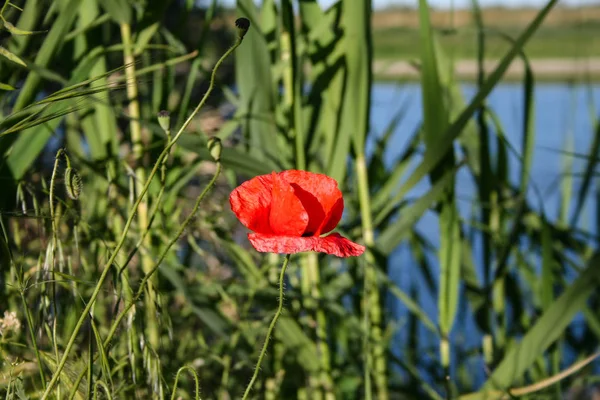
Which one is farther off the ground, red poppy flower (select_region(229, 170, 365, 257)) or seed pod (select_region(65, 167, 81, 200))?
seed pod (select_region(65, 167, 81, 200))

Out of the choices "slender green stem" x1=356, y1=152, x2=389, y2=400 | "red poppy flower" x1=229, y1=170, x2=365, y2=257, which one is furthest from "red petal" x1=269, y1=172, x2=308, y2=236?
"slender green stem" x1=356, y1=152, x2=389, y2=400

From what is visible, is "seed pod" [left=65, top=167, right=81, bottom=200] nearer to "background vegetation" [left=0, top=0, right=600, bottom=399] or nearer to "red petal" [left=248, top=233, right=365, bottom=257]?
"red petal" [left=248, top=233, right=365, bottom=257]

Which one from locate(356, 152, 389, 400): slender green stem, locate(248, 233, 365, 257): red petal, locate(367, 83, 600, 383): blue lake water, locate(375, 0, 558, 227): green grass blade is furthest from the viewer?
locate(367, 83, 600, 383): blue lake water

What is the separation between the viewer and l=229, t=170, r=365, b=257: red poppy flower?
1.32 ft

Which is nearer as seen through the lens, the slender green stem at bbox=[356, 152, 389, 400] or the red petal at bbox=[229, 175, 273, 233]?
the red petal at bbox=[229, 175, 273, 233]

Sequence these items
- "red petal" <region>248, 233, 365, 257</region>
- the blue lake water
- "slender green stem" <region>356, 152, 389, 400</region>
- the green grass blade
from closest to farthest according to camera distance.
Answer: "red petal" <region>248, 233, 365, 257</region>, the green grass blade, "slender green stem" <region>356, 152, 389, 400</region>, the blue lake water

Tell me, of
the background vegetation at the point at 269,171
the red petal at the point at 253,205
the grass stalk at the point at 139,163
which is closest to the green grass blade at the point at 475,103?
the background vegetation at the point at 269,171

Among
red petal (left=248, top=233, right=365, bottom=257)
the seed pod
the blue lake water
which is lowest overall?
the blue lake water

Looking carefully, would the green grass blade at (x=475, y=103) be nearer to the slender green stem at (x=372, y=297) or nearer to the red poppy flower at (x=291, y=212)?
the slender green stem at (x=372, y=297)

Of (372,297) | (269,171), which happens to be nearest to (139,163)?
(269,171)

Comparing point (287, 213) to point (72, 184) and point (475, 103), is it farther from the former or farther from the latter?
point (475, 103)

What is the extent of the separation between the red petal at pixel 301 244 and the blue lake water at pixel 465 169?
44 centimetres

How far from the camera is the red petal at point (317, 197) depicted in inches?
17.2

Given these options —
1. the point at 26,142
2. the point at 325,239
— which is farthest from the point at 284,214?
the point at 26,142
